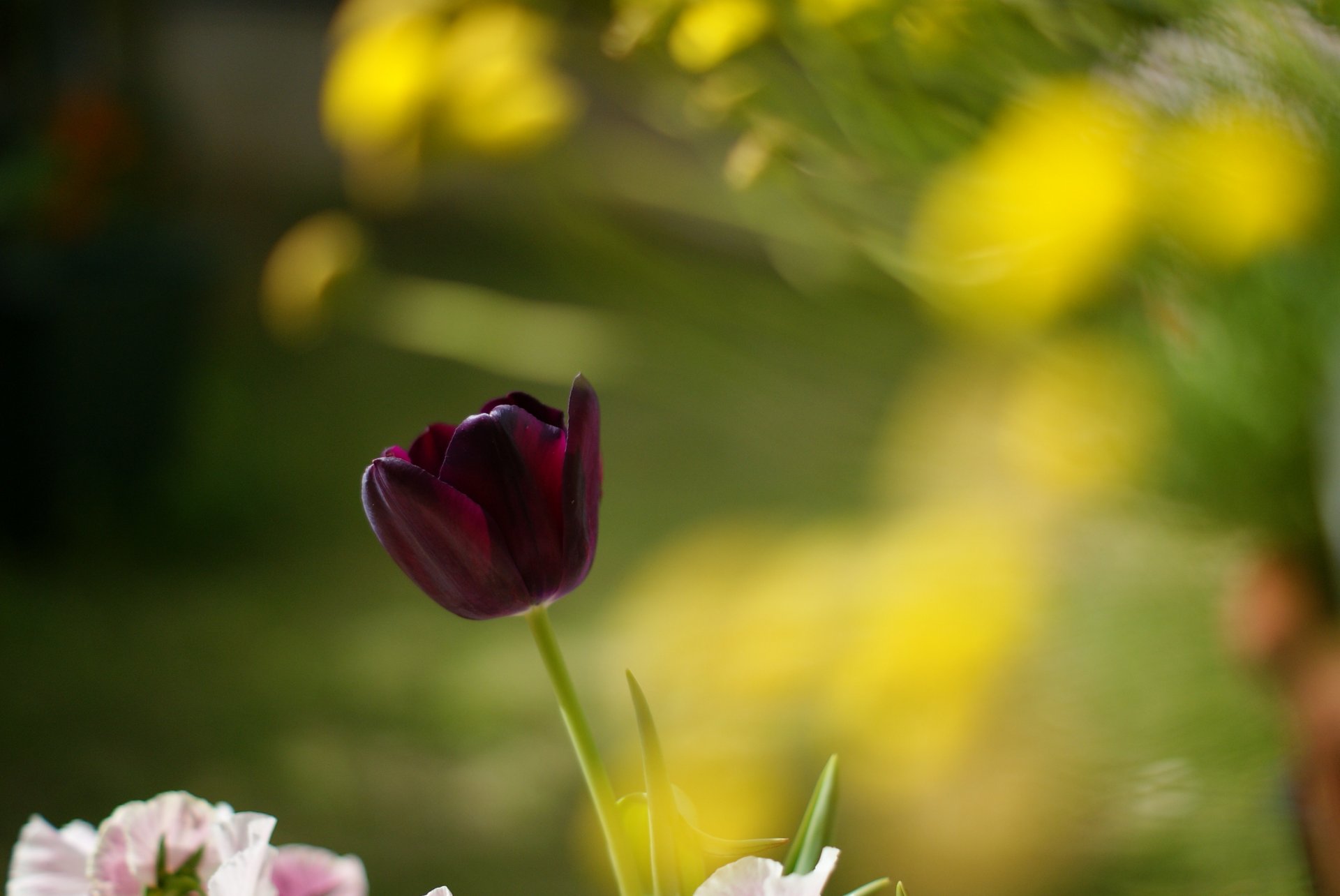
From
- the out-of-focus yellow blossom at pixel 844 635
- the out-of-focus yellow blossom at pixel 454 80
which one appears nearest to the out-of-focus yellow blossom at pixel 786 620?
the out-of-focus yellow blossom at pixel 844 635

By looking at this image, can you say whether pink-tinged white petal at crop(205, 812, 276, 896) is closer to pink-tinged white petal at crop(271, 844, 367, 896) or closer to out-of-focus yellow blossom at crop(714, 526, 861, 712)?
pink-tinged white petal at crop(271, 844, 367, 896)

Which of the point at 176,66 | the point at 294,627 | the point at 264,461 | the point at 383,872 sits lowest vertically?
the point at 383,872

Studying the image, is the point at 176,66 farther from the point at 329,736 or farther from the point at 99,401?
the point at 329,736

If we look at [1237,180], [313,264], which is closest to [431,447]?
[1237,180]

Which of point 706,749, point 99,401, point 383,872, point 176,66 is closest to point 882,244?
point 706,749

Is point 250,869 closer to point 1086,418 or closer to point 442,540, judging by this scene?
point 442,540

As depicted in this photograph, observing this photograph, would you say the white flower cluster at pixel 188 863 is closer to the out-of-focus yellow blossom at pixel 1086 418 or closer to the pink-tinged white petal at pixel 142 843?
the pink-tinged white petal at pixel 142 843

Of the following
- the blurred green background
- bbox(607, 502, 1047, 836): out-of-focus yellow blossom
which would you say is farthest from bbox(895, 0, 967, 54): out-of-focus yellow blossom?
bbox(607, 502, 1047, 836): out-of-focus yellow blossom
